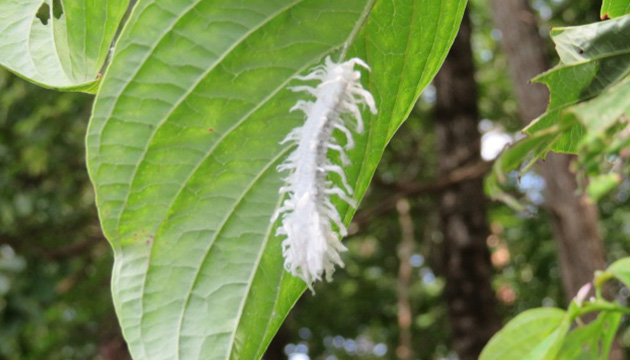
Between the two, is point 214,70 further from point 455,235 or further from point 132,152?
point 455,235

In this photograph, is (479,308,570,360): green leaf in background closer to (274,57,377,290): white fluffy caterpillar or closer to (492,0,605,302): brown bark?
(274,57,377,290): white fluffy caterpillar

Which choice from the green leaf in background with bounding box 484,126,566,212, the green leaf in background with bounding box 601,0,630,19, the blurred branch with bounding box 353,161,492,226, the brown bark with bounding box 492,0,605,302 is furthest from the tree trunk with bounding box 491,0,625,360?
the green leaf in background with bounding box 484,126,566,212

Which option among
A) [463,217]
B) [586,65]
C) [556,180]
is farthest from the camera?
[463,217]

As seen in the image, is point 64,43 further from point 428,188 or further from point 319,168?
point 428,188

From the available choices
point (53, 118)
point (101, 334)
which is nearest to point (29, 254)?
point (53, 118)

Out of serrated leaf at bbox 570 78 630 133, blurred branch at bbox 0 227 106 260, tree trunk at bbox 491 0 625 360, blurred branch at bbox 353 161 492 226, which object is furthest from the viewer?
blurred branch at bbox 0 227 106 260

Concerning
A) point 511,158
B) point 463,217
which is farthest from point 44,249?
point 511,158
